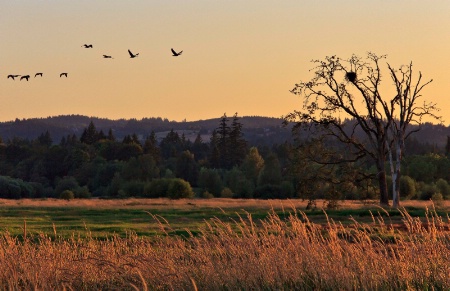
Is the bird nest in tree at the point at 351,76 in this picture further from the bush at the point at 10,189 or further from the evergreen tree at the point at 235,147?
the evergreen tree at the point at 235,147

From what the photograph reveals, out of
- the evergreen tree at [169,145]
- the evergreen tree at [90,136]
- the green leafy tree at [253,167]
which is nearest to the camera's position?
the green leafy tree at [253,167]

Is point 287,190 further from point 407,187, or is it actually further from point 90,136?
point 90,136

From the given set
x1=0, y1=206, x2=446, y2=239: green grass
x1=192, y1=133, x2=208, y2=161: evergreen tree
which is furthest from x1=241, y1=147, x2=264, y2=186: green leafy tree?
x1=192, y1=133, x2=208, y2=161: evergreen tree

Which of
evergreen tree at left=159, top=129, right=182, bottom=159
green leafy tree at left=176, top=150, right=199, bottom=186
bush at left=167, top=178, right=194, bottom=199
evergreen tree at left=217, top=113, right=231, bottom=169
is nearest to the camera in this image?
bush at left=167, top=178, right=194, bottom=199

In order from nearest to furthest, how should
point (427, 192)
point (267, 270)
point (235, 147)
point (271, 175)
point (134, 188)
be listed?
point (267, 270) → point (427, 192) → point (134, 188) → point (271, 175) → point (235, 147)

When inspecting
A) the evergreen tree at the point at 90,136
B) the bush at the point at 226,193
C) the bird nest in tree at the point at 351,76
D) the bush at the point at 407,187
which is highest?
the bird nest in tree at the point at 351,76

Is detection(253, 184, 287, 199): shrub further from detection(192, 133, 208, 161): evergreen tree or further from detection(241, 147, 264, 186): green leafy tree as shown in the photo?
detection(192, 133, 208, 161): evergreen tree

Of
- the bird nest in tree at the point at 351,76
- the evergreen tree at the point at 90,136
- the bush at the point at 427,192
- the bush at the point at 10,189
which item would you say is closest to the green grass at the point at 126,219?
the bird nest in tree at the point at 351,76

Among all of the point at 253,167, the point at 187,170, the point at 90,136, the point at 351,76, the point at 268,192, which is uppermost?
the point at 351,76


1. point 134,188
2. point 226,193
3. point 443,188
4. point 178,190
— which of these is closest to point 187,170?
point 134,188

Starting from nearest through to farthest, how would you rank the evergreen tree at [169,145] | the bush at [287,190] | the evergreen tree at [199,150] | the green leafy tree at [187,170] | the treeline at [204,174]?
the treeline at [204,174] → the bush at [287,190] → the green leafy tree at [187,170] → the evergreen tree at [199,150] → the evergreen tree at [169,145]

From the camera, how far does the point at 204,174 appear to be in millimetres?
100625

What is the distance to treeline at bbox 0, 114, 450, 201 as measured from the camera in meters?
45.2

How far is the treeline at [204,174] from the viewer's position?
45.2 metres
